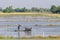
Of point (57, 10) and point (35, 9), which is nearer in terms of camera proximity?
point (57, 10)

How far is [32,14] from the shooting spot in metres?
95.3

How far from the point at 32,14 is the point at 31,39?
71.4 m

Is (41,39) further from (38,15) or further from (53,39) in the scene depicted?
(38,15)

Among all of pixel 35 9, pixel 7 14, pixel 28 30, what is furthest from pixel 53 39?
pixel 35 9

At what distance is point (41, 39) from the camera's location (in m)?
24.2

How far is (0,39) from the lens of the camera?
24.2 meters

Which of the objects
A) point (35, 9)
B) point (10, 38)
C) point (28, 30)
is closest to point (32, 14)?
point (35, 9)

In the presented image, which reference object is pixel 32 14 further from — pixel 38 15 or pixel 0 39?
pixel 0 39

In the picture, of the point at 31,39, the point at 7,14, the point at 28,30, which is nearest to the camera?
the point at 31,39

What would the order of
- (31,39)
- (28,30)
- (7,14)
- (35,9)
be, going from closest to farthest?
(31,39) < (28,30) < (7,14) < (35,9)

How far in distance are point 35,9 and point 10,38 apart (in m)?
88.2

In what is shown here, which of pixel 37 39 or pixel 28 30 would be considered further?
pixel 28 30

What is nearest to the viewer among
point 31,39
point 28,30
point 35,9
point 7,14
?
point 31,39

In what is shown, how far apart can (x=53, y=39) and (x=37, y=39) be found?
1368 mm
